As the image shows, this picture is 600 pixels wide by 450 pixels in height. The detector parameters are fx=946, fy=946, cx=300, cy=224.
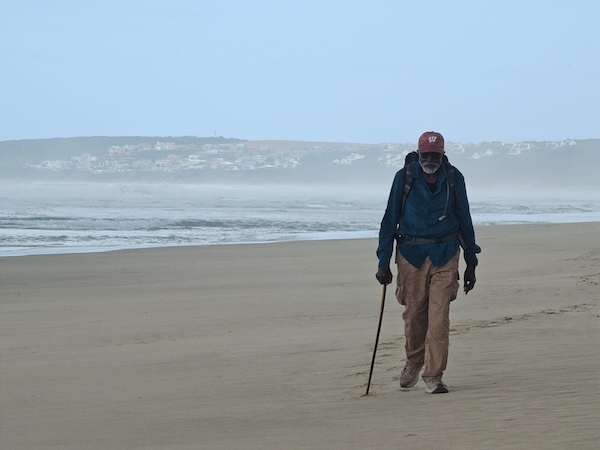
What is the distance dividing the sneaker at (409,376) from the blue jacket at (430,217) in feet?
2.40

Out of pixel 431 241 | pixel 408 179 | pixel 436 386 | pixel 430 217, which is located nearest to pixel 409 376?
pixel 436 386

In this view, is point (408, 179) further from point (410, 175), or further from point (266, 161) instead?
point (266, 161)

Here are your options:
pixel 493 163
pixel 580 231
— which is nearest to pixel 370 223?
pixel 580 231

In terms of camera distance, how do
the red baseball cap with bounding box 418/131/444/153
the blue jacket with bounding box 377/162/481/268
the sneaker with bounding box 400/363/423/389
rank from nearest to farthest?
the red baseball cap with bounding box 418/131/444/153 → the blue jacket with bounding box 377/162/481/268 → the sneaker with bounding box 400/363/423/389

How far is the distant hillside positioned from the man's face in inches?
4906

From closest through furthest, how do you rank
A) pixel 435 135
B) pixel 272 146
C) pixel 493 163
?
pixel 435 135 → pixel 493 163 → pixel 272 146

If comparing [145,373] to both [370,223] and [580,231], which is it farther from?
[370,223]

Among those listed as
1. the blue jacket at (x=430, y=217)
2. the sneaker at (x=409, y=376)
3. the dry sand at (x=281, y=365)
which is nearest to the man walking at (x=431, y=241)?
the blue jacket at (x=430, y=217)

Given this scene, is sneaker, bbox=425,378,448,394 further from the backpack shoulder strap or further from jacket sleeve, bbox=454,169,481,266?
the backpack shoulder strap

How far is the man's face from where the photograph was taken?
218 inches

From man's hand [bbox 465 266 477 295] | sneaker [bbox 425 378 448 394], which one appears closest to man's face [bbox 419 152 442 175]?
man's hand [bbox 465 266 477 295]

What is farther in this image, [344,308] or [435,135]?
[344,308]

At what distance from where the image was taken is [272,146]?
529ft

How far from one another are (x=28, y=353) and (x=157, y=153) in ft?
488
